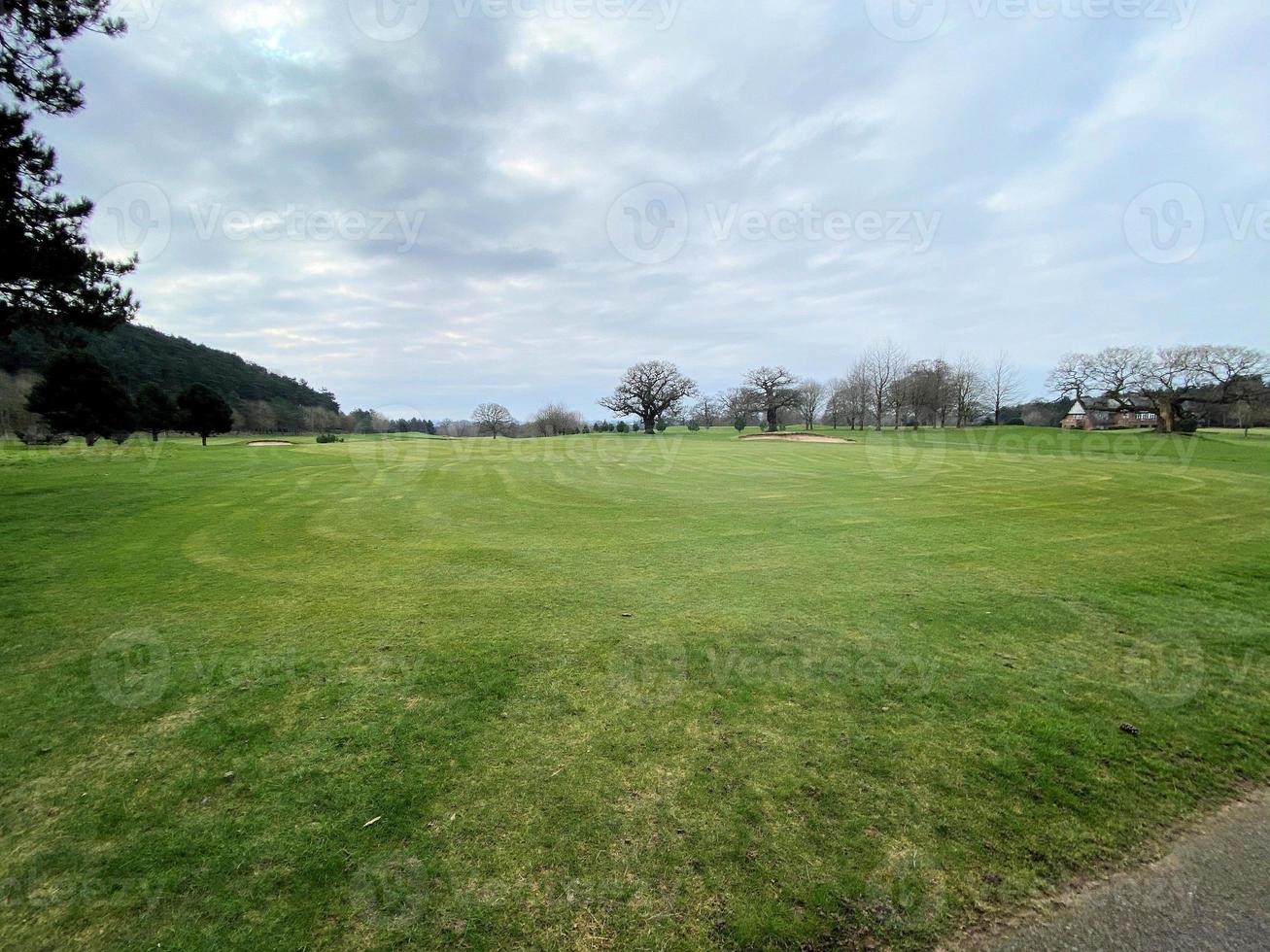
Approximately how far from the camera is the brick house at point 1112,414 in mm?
44875

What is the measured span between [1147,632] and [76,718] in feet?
30.0

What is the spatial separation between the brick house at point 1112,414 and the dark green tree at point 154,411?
3192 inches

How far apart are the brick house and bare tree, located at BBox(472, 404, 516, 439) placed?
2782 inches

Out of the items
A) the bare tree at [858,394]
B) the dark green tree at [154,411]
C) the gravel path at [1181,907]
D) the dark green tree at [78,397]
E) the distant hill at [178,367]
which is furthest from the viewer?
the bare tree at [858,394]

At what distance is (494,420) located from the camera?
264ft

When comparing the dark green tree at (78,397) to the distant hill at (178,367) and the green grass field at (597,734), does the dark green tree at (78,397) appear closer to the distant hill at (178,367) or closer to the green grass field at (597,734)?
the distant hill at (178,367)

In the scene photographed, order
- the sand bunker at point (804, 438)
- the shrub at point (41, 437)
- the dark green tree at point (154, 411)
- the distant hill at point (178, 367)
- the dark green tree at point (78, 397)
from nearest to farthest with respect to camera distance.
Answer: the dark green tree at point (78, 397) → the shrub at point (41, 437) → the dark green tree at point (154, 411) → the sand bunker at point (804, 438) → the distant hill at point (178, 367)

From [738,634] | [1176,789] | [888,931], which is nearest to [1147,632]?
[1176,789]

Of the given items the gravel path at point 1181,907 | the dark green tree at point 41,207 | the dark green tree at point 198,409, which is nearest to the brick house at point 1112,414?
the gravel path at point 1181,907

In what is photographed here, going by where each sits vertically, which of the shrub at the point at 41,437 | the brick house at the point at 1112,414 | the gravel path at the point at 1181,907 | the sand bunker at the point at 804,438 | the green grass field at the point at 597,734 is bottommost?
the gravel path at the point at 1181,907

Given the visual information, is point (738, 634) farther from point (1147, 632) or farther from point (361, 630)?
point (1147, 632)

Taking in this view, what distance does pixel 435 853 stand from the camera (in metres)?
2.50

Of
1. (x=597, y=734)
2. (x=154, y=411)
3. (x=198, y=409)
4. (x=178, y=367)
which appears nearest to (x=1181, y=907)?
(x=597, y=734)

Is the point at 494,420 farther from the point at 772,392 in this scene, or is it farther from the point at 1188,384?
the point at 1188,384
